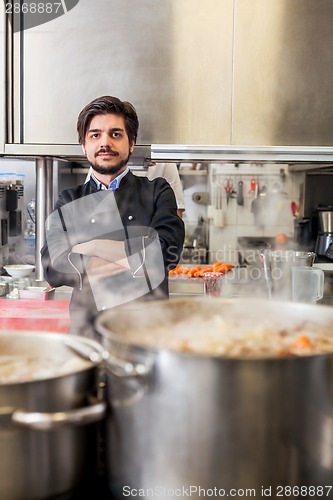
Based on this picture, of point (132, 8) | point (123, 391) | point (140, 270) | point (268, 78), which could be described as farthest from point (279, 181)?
point (123, 391)

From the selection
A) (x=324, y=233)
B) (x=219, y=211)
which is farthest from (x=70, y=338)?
(x=219, y=211)

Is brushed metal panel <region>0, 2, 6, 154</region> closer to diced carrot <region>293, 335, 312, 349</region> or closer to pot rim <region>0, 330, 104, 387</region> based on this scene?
pot rim <region>0, 330, 104, 387</region>

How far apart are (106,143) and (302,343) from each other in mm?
1782

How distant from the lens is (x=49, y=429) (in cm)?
59

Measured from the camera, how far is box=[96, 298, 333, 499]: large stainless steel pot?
0.60 meters

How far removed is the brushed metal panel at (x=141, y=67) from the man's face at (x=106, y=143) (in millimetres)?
320

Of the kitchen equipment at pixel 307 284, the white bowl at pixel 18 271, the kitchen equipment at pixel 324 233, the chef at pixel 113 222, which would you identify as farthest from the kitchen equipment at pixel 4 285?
the kitchen equipment at pixel 324 233

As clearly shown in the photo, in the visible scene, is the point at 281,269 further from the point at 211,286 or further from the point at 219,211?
the point at 219,211

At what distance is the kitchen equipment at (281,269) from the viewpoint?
2.14m

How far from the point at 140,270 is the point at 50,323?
538 millimetres

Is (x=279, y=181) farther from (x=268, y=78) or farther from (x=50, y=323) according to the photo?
(x=50, y=323)

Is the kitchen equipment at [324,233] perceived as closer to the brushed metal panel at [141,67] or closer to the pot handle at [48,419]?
the brushed metal panel at [141,67]

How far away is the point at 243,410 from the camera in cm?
60

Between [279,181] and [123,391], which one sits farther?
[279,181]
